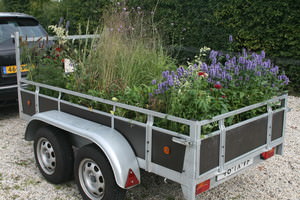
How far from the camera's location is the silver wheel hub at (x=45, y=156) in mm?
4125

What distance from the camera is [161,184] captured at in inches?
165

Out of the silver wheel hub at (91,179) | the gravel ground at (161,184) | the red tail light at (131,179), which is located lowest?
the gravel ground at (161,184)

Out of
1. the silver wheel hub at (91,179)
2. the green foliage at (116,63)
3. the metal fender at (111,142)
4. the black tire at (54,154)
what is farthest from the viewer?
the green foliage at (116,63)

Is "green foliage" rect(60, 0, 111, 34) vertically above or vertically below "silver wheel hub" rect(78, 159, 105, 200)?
above

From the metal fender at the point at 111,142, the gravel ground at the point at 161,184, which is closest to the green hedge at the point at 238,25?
the gravel ground at the point at 161,184

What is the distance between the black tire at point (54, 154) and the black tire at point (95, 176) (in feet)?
0.89

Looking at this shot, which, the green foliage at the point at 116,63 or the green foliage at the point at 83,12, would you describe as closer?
the green foliage at the point at 116,63

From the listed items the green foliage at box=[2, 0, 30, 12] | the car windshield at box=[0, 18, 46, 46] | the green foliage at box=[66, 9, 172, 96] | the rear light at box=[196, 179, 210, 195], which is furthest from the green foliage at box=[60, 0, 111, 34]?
the rear light at box=[196, 179, 210, 195]

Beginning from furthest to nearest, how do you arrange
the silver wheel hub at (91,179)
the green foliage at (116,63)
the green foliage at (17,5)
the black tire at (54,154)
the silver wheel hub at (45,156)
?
the green foliage at (17,5) → the green foliage at (116,63) → the silver wheel hub at (45,156) → the black tire at (54,154) → the silver wheel hub at (91,179)

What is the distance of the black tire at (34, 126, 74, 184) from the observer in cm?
392

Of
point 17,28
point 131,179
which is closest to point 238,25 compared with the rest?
point 17,28

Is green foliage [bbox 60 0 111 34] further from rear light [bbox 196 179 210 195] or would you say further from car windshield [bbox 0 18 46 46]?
rear light [bbox 196 179 210 195]

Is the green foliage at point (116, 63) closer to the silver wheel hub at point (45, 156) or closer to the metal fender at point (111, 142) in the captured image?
the metal fender at point (111, 142)

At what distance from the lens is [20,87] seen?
4.72m
